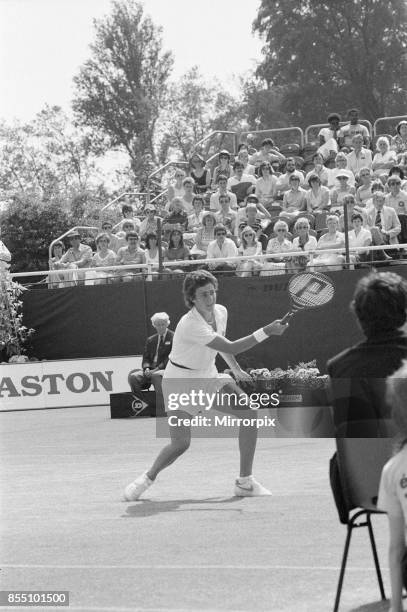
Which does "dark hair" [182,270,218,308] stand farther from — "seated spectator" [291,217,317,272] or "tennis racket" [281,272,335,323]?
"seated spectator" [291,217,317,272]

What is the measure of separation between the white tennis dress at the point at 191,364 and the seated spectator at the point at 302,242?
10022 mm

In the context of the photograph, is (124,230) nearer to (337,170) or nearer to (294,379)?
(337,170)

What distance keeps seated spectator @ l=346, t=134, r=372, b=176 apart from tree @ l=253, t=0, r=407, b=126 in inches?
1388

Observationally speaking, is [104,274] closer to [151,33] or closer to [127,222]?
[127,222]

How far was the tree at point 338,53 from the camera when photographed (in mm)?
57781

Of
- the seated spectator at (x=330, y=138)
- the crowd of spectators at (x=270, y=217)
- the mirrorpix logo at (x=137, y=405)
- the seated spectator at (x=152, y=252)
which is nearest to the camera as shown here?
the mirrorpix logo at (x=137, y=405)

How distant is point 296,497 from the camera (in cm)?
969

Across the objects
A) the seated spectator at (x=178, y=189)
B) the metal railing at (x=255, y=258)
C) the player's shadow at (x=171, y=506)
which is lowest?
the player's shadow at (x=171, y=506)

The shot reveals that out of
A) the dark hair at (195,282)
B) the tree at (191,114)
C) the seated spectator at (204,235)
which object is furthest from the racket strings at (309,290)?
the tree at (191,114)

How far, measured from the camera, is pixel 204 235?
21484 millimetres

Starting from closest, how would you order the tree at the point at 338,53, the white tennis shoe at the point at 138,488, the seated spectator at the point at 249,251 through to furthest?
the white tennis shoe at the point at 138,488, the seated spectator at the point at 249,251, the tree at the point at 338,53

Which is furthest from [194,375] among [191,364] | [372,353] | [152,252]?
[152,252]

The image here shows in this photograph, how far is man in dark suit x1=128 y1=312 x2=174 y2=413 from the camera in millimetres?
18156

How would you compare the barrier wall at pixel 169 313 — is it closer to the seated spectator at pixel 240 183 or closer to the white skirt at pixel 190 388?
the seated spectator at pixel 240 183
